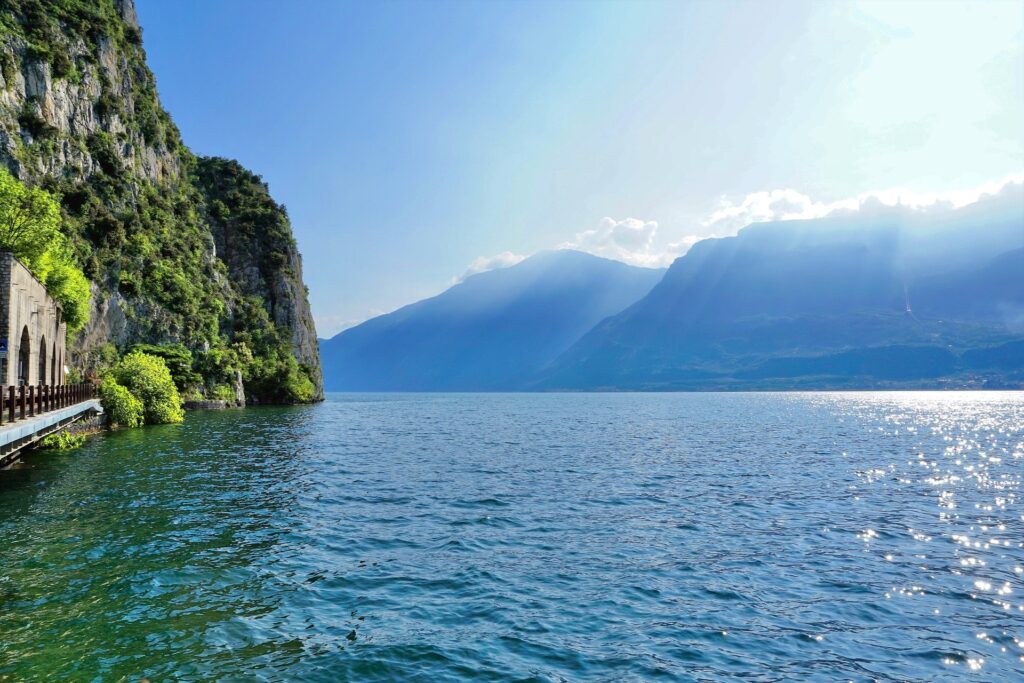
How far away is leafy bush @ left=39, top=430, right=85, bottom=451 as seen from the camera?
3388 centimetres

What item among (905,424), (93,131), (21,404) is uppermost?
(93,131)

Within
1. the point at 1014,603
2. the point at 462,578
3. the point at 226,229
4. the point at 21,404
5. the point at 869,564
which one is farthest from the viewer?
the point at 226,229

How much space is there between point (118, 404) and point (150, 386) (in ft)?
15.1

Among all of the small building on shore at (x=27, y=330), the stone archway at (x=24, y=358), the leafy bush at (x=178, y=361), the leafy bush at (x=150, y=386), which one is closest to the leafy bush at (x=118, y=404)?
the leafy bush at (x=150, y=386)

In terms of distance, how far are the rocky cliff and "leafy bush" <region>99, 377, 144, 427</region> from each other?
1344 cm

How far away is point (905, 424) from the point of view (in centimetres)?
6712

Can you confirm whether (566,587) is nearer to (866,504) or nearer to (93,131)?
(866,504)

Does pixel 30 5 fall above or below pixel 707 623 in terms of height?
above

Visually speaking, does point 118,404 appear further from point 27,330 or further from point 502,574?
point 502,574

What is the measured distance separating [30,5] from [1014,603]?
9394cm

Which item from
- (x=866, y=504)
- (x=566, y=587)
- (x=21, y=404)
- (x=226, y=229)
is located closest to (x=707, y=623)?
(x=566, y=587)

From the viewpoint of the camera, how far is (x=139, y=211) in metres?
78.7

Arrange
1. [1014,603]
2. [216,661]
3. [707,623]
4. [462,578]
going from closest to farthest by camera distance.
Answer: [216,661]
[707,623]
[1014,603]
[462,578]

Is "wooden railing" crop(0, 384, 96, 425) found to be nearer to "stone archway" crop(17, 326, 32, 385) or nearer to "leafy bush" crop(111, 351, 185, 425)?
"stone archway" crop(17, 326, 32, 385)
